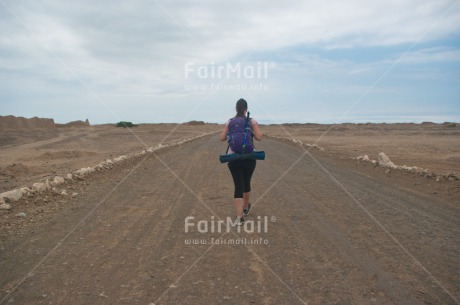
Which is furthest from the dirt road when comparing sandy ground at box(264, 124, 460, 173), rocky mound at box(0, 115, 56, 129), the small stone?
rocky mound at box(0, 115, 56, 129)

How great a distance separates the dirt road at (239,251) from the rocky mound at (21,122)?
49.3 m

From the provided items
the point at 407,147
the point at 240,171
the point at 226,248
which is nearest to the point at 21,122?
the point at 407,147

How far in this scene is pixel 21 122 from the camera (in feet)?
181

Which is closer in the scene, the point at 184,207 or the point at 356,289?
the point at 356,289

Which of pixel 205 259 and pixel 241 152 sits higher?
pixel 241 152

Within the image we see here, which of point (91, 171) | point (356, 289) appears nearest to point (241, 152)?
point (356, 289)

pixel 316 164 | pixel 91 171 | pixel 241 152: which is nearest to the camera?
pixel 241 152

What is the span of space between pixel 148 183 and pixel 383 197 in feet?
20.0

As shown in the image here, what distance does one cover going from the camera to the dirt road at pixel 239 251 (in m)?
4.25

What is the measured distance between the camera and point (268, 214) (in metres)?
7.60

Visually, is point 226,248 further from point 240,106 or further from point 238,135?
point 240,106

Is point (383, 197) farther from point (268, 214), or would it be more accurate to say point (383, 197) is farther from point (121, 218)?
point (121, 218)

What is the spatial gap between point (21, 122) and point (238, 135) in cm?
5595

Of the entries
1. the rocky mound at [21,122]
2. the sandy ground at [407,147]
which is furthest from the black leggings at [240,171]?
the rocky mound at [21,122]
